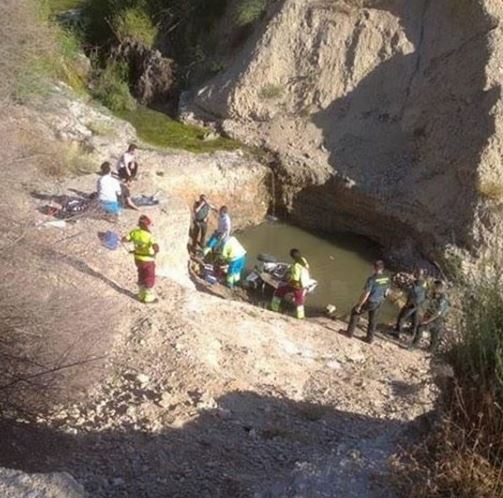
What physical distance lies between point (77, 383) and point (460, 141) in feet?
37.3

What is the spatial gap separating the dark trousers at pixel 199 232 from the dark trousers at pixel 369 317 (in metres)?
3.78

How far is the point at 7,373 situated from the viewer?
1045 centimetres

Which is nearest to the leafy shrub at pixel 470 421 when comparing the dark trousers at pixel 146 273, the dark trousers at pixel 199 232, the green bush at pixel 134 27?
the dark trousers at pixel 146 273

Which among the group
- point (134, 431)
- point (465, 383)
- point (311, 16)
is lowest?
point (134, 431)

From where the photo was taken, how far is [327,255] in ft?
64.3

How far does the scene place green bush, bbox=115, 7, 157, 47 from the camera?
2447cm

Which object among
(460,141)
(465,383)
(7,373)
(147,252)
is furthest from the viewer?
(460,141)

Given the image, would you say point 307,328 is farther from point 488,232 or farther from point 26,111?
point 26,111

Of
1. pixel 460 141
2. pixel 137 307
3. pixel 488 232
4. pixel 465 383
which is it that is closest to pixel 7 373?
pixel 137 307

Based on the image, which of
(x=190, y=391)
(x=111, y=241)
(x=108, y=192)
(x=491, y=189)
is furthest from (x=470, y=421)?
(x=491, y=189)

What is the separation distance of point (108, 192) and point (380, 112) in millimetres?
7919

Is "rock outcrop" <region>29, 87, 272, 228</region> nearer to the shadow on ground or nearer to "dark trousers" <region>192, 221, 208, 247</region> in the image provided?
"dark trousers" <region>192, 221, 208, 247</region>

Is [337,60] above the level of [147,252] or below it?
above

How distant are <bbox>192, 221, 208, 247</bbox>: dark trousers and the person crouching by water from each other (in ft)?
6.99
